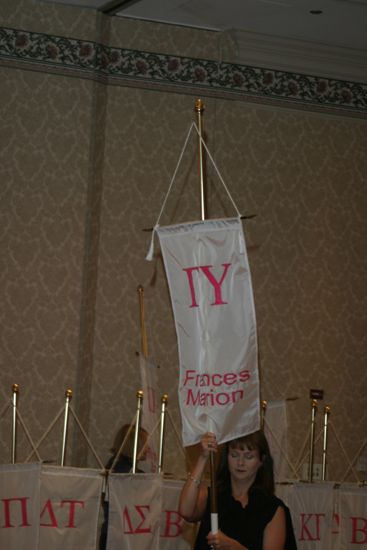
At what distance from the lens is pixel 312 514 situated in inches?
202

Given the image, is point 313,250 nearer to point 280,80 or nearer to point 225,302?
point 280,80

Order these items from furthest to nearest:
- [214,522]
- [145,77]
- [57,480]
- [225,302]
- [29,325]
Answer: [145,77], [29,325], [57,480], [225,302], [214,522]

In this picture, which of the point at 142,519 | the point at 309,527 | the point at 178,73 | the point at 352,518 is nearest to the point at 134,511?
the point at 142,519

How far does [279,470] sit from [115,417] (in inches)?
47.0

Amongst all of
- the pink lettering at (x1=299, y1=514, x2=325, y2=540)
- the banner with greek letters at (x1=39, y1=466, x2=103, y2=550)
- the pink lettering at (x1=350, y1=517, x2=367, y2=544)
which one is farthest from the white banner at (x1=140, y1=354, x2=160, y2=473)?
the pink lettering at (x1=350, y1=517, x2=367, y2=544)

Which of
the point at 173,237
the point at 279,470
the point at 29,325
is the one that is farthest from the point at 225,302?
the point at 29,325

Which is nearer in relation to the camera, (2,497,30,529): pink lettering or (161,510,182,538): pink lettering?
(2,497,30,529): pink lettering

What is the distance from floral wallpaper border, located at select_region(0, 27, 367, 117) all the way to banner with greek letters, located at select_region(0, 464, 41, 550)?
8.16 ft

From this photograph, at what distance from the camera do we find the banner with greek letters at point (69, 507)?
459 cm

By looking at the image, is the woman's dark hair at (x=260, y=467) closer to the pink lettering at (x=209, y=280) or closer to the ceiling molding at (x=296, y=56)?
the pink lettering at (x=209, y=280)

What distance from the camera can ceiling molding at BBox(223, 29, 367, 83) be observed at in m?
6.58

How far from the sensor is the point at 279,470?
536 cm

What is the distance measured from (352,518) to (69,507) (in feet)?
4.80

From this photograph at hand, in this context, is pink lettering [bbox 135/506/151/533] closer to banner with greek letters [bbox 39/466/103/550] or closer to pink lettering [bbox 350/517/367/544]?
banner with greek letters [bbox 39/466/103/550]
